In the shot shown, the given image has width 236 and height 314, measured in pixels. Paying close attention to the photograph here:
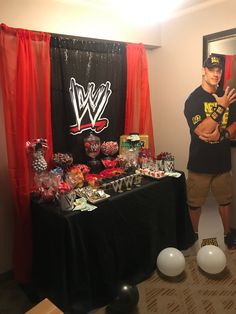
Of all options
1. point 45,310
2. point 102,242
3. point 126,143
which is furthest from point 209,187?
point 45,310

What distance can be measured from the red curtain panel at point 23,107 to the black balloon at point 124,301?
0.78 m

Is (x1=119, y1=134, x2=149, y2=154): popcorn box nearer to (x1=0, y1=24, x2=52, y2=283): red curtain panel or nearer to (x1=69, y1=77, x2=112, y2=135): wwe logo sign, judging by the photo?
(x1=69, y1=77, x2=112, y2=135): wwe logo sign

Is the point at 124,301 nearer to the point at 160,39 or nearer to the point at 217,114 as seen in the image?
the point at 217,114

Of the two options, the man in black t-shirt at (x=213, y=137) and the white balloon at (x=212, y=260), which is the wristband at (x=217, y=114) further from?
the white balloon at (x=212, y=260)

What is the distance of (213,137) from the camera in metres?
2.59

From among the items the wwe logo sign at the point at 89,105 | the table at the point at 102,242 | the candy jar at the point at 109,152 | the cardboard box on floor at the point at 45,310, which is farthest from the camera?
the candy jar at the point at 109,152

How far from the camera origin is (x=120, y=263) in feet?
6.81

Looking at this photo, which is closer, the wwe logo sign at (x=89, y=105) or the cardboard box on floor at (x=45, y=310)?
the cardboard box on floor at (x=45, y=310)

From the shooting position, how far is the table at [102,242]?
176cm

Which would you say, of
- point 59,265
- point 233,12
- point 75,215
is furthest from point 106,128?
point 233,12

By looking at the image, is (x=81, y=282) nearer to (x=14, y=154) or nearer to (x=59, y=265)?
(x=59, y=265)

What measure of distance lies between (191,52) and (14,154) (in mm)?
2085

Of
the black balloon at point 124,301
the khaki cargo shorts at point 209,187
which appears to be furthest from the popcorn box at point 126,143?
the black balloon at point 124,301

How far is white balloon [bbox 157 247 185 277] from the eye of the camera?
2.12m
